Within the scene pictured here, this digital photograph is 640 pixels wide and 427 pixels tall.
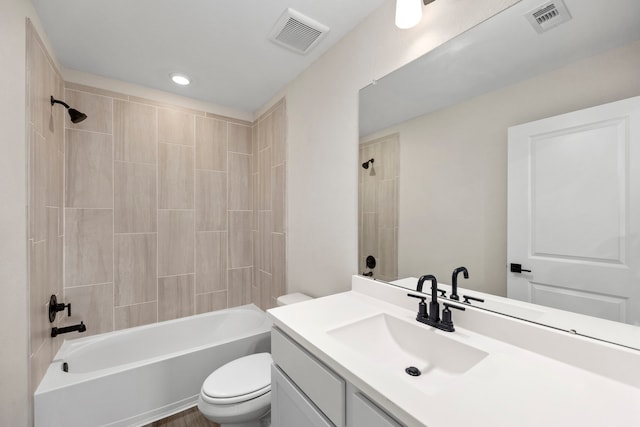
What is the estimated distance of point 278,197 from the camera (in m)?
2.33

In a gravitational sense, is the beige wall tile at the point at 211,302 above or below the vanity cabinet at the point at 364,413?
below

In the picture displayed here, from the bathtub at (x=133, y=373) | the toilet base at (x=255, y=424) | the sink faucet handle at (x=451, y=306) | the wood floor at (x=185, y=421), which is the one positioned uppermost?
the sink faucet handle at (x=451, y=306)

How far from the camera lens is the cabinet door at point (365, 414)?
0.64 meters

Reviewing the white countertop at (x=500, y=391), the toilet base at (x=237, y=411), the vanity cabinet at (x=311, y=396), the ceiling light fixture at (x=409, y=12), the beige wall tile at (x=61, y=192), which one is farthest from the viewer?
the beige wall tile at (x=61, y=192)

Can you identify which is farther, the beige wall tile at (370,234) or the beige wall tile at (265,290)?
the beige wall tile at (265,290)

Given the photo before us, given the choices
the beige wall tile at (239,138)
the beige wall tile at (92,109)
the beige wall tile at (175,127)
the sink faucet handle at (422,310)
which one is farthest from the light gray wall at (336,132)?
the beige wall tile at (92,109)

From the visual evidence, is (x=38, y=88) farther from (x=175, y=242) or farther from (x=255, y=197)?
(x=255, y=197)

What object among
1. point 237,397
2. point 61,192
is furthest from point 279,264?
point 61,192

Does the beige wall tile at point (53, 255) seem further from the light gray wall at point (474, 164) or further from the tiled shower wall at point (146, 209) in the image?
the light gray wall at point (474, 164)

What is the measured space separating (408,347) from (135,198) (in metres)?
2.34

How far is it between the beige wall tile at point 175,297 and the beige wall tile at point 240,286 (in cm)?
36

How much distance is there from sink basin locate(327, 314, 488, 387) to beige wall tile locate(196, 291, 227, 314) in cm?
194

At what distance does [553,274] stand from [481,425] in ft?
1.98

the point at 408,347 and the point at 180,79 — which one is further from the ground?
the point at 180,79
